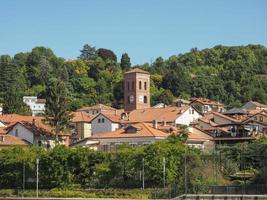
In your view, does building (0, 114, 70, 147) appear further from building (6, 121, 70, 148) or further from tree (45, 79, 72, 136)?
tree (45, 79, 72, 136)

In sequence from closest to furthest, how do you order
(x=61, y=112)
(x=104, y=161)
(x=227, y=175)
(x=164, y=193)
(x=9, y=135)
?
1. (x=164, y=193)
2. (x=227, y=175)
3. (x=104, y=161)
4. (x=9, y=135)
5. (x=61, y=112)

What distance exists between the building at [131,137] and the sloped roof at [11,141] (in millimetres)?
8559

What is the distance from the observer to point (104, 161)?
2288 inches

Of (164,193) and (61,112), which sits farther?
(61,112)

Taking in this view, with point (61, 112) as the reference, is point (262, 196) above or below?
below

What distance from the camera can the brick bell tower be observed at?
116250 millimetres

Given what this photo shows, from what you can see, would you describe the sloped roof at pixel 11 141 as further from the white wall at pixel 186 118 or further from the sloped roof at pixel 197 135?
the white wall at pixel 186 118

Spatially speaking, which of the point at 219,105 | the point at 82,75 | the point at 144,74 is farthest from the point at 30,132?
the point at 82,75

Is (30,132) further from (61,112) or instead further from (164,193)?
(164,193)

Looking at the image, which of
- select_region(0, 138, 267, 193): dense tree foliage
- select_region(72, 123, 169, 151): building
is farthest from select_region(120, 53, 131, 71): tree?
select_region(0, 138, 267, 193): dense tree foliage

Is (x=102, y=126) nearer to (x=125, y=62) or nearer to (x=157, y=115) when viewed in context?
(x=157, y=115)

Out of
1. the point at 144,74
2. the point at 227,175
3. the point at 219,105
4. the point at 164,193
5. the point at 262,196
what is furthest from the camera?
the point at 219,105

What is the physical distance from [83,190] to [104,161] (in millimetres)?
4560

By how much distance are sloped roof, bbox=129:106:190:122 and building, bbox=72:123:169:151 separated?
1160 centimetres
